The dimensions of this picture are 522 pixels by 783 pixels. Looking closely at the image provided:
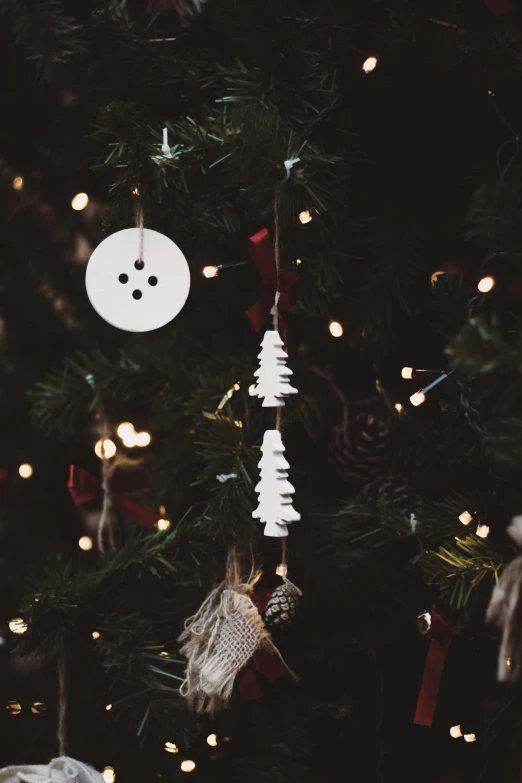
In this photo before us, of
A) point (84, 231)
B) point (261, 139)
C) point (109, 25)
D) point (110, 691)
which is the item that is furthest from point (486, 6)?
point (110, 691)

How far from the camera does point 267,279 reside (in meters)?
0.67

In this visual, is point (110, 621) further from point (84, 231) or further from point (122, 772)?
point (84, 231)

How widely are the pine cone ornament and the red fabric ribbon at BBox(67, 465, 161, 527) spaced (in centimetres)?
23

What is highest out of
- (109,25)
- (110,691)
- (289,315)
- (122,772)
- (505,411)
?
(109,25)

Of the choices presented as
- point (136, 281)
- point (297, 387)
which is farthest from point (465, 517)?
point (136, 281)

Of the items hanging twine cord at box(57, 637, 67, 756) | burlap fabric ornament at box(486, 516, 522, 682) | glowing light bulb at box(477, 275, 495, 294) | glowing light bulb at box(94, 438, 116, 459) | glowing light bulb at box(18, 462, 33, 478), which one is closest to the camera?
burlap fabric ornament at box(486, 516, 522, 682)

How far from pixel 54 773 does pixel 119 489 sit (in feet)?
1.01

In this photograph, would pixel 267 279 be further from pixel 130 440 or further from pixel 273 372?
pixel 130 440

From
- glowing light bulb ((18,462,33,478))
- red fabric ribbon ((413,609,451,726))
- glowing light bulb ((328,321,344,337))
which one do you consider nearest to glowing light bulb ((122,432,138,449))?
glowing light bulb ((18,462,33,478))

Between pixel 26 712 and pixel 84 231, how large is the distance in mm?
667

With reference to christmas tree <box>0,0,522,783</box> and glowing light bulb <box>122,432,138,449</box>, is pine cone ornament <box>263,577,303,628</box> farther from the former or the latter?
glowing light bulb <box>122,432,138,449</box>

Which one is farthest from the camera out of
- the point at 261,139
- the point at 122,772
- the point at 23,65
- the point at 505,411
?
the point at 23,65

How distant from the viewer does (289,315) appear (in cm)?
81

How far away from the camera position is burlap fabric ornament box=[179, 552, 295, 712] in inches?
25.8
